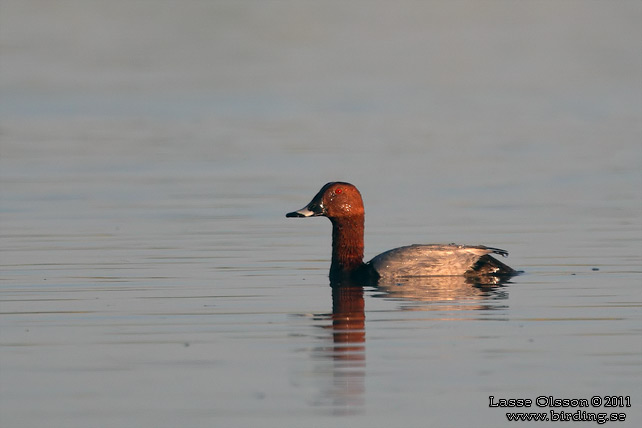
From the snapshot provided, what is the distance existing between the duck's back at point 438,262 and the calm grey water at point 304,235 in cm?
20

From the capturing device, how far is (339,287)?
44.2ft

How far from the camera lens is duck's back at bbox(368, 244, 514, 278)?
44.7 ft

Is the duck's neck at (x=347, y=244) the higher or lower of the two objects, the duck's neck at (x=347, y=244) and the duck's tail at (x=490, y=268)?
the higher

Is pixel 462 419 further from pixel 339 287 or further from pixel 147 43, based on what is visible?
pixel 147 43

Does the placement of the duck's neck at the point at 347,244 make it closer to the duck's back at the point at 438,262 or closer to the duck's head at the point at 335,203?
the duck's head at the point at 335,203

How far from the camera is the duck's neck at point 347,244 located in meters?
14.0

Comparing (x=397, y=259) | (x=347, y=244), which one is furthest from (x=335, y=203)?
(x=397, y=259)

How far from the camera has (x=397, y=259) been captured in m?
13.6

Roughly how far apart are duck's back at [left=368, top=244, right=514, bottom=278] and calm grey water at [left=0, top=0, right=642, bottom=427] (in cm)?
20

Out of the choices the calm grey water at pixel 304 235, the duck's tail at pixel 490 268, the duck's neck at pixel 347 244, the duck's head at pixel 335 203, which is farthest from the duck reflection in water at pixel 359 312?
the duck's head at pixel 335 203

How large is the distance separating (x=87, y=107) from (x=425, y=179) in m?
13.0

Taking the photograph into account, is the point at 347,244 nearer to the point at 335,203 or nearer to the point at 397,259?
the point at 335,203

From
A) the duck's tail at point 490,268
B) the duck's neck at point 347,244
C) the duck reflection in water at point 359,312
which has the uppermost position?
the duck's neck at point 347,244

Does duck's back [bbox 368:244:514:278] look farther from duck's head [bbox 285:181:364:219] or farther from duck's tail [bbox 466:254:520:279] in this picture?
duck's head [bbox 285:181:364:219]
